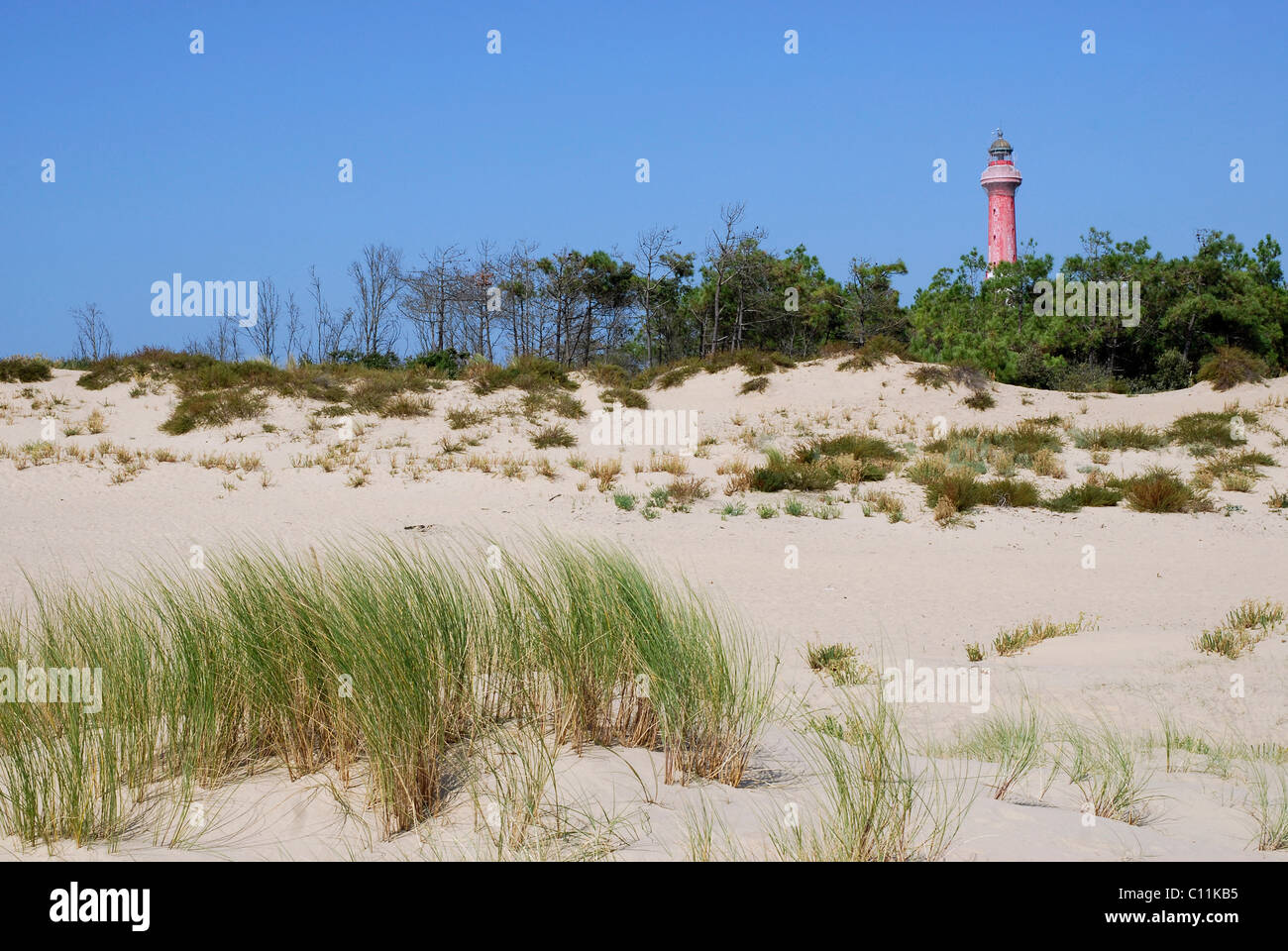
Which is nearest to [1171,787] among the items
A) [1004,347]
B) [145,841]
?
[145,841]

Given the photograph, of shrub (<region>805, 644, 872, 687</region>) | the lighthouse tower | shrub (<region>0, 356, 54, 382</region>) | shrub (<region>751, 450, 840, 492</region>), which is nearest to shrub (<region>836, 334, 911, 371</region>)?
shrub (<region>751, 450, 840, 492</region>)

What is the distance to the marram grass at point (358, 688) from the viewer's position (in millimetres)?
3041

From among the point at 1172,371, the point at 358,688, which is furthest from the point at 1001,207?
the point at 358,688

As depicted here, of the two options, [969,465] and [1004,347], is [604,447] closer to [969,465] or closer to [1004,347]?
[969,465]

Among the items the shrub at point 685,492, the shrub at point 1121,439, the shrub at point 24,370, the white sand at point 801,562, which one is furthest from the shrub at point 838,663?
the shrub at point 24,370

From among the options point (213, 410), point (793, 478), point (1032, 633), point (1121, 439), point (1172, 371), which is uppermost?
point (1172, 371)

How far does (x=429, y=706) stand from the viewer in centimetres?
331

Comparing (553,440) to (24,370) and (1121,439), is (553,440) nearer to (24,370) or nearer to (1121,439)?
(1121,439)

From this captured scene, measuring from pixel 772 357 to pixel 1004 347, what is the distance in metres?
8.22

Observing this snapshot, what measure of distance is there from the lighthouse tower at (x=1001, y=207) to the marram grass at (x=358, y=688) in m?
51.6

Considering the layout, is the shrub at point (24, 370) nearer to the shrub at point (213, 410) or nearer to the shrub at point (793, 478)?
the shrub at point (213, 410)

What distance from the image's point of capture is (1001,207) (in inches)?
2003

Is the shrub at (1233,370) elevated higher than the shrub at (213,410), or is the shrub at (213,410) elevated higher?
the shrub at (1233,370)

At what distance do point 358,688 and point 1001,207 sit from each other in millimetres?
54084
